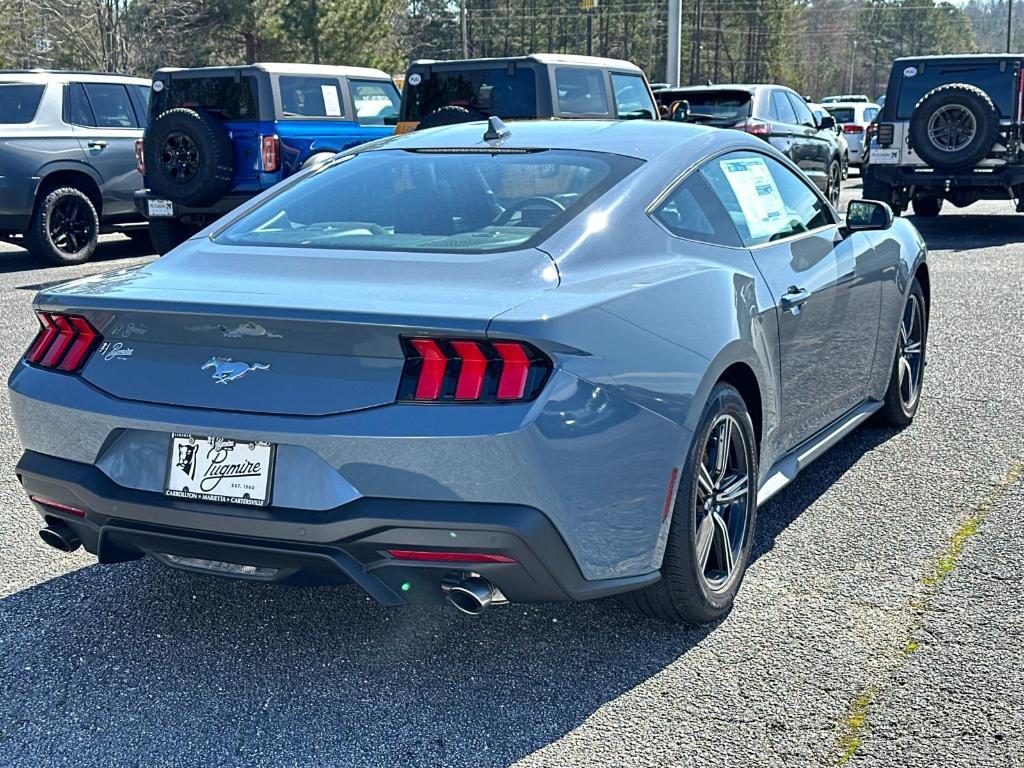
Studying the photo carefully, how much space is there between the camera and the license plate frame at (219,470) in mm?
3027

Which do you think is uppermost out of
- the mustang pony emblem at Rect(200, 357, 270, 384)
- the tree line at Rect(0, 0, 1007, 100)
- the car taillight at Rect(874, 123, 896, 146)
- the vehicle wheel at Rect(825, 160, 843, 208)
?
the tree line at Rect(0, 0, 1007, 100)

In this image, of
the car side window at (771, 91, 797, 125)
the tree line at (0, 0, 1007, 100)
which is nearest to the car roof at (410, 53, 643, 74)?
the car side window at (771, 91, 797, 125)

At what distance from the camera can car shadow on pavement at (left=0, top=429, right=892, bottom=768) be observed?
9.91ft

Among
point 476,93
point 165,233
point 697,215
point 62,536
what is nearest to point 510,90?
point 476,93

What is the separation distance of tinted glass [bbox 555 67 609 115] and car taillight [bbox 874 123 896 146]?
168 inches

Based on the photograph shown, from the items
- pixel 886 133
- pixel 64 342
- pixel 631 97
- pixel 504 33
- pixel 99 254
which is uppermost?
pixel 504 33

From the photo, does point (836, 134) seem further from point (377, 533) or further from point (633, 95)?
point (377, 533)

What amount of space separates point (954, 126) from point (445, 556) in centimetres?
1296

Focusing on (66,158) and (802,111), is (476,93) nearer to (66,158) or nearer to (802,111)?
(66,158)

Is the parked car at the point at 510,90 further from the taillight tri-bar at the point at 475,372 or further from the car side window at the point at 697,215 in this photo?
the taillight tri-bar at the point at 475,372

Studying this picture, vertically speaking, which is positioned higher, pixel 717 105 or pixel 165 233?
pixel 717 105

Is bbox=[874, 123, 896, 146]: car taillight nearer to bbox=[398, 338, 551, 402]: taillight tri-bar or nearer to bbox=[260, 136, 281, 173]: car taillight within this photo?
bbox=[260, 136, 281, 173]: car taillight

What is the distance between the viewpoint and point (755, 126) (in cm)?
1528

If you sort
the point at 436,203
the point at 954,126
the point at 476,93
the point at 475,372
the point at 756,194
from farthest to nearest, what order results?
the point at 954,126, the point at 476,93, the point at 756,194, the point at 436,203, the point at 475,372
